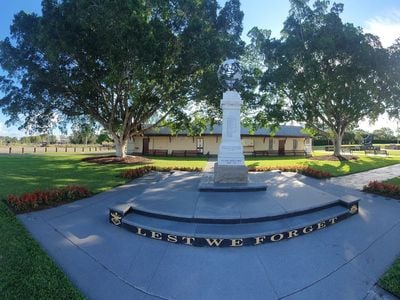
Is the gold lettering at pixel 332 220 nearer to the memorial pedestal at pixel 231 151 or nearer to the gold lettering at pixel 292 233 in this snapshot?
the gold lettering at pixel 292 233

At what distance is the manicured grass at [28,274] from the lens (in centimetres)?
→ 412

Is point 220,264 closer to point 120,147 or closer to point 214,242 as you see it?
point 214,242

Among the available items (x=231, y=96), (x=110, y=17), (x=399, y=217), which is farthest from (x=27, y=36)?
(x=399, y=217)

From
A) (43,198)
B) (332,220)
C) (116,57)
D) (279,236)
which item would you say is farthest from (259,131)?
(279,236)

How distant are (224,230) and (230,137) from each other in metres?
5.68

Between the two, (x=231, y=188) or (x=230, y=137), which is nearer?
(x=231, y=188)

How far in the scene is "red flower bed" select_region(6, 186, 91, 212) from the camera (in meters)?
8.40

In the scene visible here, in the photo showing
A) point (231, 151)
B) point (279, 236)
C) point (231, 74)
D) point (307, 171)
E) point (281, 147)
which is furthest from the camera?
point (281, 147)

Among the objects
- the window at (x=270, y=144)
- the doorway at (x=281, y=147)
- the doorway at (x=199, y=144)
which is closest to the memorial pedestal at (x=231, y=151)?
the doorway at (x=199, y=144)

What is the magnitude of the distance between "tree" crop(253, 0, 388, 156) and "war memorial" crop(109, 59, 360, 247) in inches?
678

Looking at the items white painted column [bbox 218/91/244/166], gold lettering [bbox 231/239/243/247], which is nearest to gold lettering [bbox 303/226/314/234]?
gold lettering [bbox 231/239/243/247]

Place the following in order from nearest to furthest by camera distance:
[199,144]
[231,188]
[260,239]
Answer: [260,239], [231,188], [199,144]

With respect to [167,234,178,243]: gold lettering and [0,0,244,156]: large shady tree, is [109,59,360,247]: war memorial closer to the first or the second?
[167,234,178,243]: gold lettering

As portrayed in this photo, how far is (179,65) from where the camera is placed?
20.0 meters
